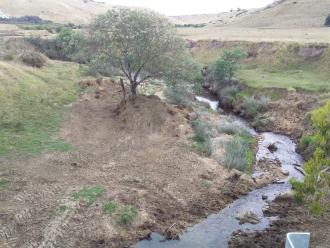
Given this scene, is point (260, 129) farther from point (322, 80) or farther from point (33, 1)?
point (33, 1)

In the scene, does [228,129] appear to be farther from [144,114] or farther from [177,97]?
[144,114]

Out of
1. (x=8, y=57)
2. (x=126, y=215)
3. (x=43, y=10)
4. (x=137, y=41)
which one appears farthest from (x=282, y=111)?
(x=43, y=10)

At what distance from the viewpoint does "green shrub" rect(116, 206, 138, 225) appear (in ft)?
62.9

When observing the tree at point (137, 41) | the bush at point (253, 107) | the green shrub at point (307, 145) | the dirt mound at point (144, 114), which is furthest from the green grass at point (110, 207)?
Result: the bush at point (253, 107)

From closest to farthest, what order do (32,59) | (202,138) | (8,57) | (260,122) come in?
(202,138), (260,122), (8,57), (32,59)

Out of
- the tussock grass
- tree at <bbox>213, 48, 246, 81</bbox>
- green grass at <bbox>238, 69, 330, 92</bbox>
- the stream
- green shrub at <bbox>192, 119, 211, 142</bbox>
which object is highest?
tree at <bbox>213, 48, 246, 81</bbox>

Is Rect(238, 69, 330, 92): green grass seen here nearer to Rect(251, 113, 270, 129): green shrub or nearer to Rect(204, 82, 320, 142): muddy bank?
Rect(204, 82, 320, 142): muddy bank

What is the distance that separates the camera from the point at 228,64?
1788 inches

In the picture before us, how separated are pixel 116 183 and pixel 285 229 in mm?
8035

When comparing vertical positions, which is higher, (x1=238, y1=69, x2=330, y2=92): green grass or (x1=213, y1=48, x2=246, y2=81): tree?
(x1=213, y1=48, x2=246, y2=81): tree

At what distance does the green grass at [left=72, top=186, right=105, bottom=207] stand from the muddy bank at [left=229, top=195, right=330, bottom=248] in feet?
20.4

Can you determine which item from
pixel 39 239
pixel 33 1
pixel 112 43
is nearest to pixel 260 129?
pixel 112 43

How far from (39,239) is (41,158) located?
7.28 m

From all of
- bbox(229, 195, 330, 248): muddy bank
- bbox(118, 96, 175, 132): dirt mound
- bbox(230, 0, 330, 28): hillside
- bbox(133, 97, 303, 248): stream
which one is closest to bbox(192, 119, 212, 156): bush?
bbox(118, 96, 175, 132): dirt mound
